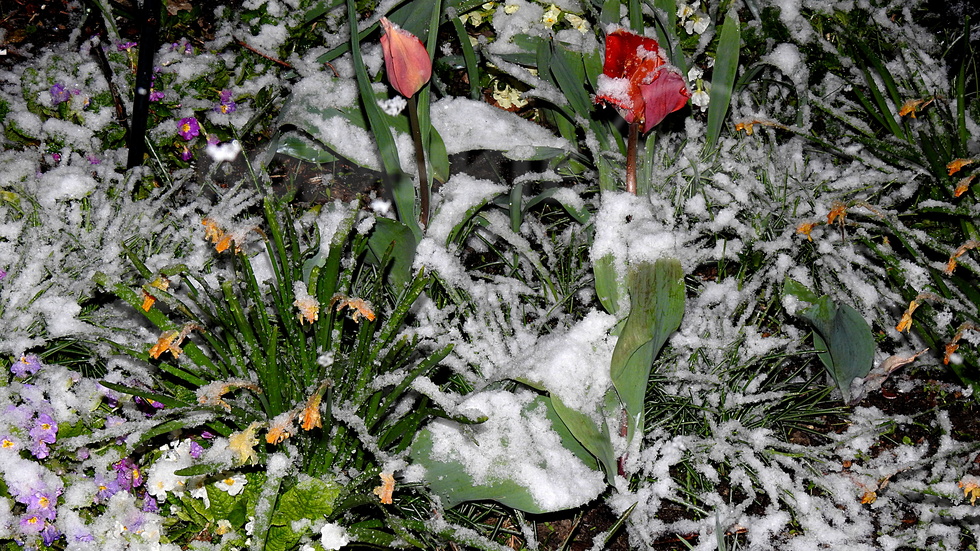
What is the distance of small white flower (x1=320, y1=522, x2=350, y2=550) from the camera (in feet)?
3.89

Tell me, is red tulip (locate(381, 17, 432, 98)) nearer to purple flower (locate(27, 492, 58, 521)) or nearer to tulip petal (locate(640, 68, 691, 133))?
tulip petal (locate(640, 68, 691, 133))

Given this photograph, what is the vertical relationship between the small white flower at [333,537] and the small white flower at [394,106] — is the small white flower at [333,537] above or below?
below

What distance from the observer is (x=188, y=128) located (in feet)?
6.01

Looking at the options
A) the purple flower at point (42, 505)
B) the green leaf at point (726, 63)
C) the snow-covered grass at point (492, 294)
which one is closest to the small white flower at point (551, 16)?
the snow-covered grass at point (492, 294)

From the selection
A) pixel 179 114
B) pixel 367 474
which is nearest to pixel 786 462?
pixel 367 474

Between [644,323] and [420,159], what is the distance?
596 millimetres

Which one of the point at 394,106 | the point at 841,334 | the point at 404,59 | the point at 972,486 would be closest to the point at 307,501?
the point at 404,59

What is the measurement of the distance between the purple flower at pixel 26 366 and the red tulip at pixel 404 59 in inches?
35.6

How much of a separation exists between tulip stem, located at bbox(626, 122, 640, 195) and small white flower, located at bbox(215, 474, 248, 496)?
96cm

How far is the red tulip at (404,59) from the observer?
3.97 ft

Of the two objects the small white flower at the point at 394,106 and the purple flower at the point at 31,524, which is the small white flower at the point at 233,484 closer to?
the purple flower at the point at 31,524

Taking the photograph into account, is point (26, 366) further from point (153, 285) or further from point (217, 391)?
point (217, 391)

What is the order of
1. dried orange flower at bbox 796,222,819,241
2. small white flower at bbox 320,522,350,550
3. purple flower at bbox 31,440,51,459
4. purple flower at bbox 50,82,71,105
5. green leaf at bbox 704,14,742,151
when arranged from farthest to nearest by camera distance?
purple flower at bbox 50,82,71,105
green leaf at bbox 704,14,742,151
dried orange flower at bbox 796,222,819,241
purple flower at bbox 31,440,51,459
small white flower at bbox 320,522,350,550

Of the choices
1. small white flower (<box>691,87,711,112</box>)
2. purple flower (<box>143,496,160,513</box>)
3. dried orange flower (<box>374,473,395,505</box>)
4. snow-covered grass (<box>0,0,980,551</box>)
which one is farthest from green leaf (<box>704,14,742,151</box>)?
purple flower (<box>143,496,160,513</box>)
